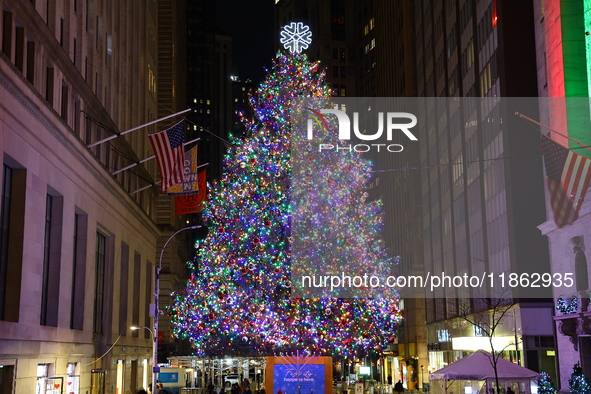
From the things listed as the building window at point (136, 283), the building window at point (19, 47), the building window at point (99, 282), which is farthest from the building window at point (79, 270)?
the building window at point (136, 283)

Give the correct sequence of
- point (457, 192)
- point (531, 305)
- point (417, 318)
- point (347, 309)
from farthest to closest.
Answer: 1. point (417, 318)
2. point (457, 192)
3. point (531, 305)
4. point (347, 309)

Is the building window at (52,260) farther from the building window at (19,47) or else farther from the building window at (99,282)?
the building window at (99,282)

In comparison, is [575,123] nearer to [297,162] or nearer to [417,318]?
[297,162]

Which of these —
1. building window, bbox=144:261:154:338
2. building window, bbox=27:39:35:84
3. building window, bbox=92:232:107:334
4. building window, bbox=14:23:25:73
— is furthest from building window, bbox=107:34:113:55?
building window, bbox=144:261:154:338

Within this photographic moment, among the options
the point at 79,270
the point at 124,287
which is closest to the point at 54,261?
the point at 79,270

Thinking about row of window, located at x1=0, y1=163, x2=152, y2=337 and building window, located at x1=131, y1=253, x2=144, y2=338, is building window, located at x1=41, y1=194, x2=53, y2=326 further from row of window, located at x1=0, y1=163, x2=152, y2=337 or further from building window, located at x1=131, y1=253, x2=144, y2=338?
building window, located at x1=131, y1=253, x2=144, y2=338

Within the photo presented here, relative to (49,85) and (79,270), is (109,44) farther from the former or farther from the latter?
(79,270)

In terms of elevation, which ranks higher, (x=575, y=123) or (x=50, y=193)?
(x=575, y=123)

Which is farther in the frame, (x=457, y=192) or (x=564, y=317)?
(x=457, y=192)

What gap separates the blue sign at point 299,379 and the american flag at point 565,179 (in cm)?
1388

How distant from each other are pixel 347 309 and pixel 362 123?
8442 centimetres

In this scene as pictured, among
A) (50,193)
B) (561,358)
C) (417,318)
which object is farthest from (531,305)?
(417,318)

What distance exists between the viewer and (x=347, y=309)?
4016 cm

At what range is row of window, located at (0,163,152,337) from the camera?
25281mm
